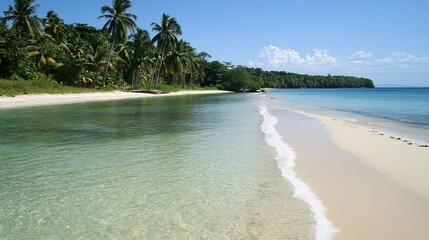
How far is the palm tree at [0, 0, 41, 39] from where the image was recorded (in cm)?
4578

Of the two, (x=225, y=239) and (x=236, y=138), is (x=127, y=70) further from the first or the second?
(x=225, y=239)

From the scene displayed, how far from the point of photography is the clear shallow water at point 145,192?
421 cm

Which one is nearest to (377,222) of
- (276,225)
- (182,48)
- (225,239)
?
(276,225)

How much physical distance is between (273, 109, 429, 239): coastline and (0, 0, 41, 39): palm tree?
46828 mm

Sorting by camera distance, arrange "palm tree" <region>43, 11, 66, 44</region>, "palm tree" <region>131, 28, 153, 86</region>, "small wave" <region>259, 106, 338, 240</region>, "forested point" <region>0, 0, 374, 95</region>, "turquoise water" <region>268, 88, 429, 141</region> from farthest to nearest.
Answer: "palm tree" <region>131, 28, 153, 86</region> → "palm tree" <region>43, 11, 66, 44</region> → "forested point" <region>0, 0, 374, 95</region> → "turquoise water" <region>268, 88, 429, 141</region> → "small wave" <region>259, 106, 338, 240</region>

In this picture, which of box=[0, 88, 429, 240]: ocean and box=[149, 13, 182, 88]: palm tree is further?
box=[149, 13, 182, 88]: palm tree

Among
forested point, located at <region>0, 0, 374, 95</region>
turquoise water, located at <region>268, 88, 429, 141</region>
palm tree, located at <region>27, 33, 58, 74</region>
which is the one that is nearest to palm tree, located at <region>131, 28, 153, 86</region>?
forested point, located at <region>0, 0, 374, 95</region>

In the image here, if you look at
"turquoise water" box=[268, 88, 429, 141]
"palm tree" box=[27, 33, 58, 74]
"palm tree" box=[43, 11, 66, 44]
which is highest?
"palm tree" box=[43, 11, 66, 44]

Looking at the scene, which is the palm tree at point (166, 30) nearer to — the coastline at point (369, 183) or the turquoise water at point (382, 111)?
the turquoise water at point (382, 111)

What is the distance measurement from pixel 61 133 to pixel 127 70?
53719 millimetres

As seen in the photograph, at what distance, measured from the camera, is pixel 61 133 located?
12211mm

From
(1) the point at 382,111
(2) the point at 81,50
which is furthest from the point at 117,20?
(1) the point at 382,111

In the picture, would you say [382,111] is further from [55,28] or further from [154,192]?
[55,28]

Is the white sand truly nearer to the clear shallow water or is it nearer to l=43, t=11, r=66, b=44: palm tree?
the clear shallow water
